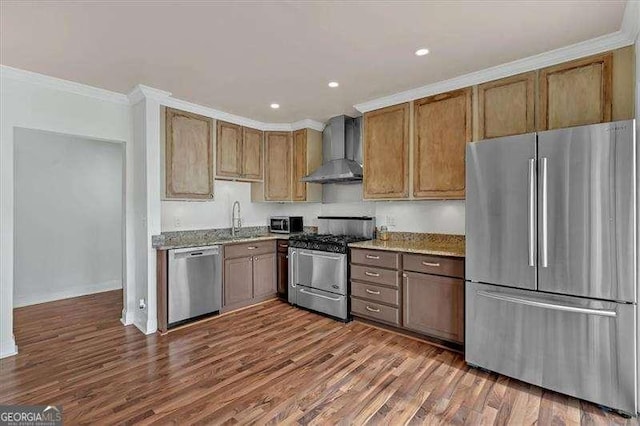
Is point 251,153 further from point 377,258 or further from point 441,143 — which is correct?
point 441,143

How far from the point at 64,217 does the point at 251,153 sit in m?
2.98

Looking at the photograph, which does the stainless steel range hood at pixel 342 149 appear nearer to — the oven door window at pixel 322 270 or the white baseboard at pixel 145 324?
the oven door window at pixel 322 270

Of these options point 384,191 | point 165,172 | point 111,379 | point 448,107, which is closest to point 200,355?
point 111,379

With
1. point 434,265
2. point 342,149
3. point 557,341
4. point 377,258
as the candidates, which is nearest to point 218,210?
point 342,149

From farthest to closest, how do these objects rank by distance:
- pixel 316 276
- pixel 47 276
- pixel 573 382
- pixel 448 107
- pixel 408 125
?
pixel 47 276 < pixel 316 276 < pixel 408 125 < pixel 448 107 < pixel 573 382

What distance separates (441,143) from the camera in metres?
3.32

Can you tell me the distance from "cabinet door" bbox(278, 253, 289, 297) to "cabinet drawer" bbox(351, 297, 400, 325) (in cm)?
121

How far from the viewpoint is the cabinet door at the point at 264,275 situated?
433 cm

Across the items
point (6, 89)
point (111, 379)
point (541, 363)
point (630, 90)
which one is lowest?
point (111, 379)

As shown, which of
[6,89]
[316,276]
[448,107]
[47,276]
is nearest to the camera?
[6,89]

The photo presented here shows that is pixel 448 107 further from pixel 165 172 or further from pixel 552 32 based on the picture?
pixel 165 172

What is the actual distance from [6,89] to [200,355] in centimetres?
298

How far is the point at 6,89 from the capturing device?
2877 mm

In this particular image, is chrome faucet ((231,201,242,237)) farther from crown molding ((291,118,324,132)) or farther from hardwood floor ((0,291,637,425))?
hardwood floor ((0,291,637,425))
